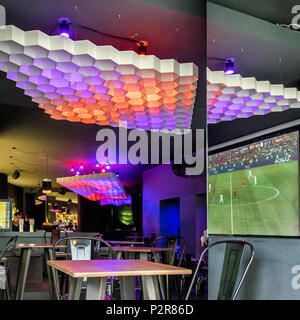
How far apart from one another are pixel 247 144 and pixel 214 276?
1.06 m

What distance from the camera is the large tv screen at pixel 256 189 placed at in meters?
2.61

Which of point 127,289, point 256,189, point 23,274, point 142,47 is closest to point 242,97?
point 256,189

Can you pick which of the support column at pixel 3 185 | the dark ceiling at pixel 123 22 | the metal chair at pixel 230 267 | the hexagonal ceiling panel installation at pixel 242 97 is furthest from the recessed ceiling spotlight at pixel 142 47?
the support column at pixel 3 185

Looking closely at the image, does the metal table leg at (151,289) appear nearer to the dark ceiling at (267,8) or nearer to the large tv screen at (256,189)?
the large tv screen at (256,189)

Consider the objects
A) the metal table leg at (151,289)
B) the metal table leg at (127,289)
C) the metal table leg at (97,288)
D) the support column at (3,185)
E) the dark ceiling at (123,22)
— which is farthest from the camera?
the support column at (3,185)

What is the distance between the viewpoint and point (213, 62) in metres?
3.49

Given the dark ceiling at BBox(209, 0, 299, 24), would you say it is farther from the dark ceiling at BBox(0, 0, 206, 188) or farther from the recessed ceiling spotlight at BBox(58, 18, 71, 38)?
the recessed ceiling spotlight at BBox(58, 18, 71, 38)

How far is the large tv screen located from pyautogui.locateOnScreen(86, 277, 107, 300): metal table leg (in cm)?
107

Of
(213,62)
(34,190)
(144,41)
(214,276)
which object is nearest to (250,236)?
(214,276)

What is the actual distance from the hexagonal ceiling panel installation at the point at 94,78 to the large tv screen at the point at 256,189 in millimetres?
1520

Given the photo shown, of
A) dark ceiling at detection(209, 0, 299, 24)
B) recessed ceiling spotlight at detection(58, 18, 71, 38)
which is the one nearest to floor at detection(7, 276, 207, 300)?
recessed ceiling spotlight at detection(58, 18, 71, 38)

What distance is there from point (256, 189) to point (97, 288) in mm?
1214

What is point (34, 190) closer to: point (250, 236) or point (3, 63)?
point (3, 63)

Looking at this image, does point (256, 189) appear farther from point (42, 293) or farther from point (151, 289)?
point (42, 293)
